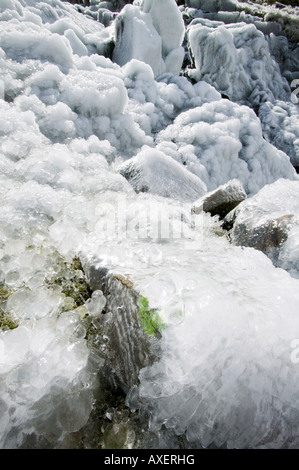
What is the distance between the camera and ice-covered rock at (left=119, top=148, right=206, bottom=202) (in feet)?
12.8

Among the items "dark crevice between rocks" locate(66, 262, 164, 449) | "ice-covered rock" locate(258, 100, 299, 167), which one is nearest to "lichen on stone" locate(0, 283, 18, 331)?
"dark crevice between rocks" locate(66, 262, 164, 449)

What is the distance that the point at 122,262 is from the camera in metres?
1.99

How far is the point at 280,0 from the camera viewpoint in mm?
18906

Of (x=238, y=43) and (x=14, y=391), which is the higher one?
(x=238, y=43)

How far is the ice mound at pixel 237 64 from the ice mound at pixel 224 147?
408 cm

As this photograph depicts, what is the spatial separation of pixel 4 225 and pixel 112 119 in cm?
413

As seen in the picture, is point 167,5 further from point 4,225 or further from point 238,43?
point 4,225

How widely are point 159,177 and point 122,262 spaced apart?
92.1 inches

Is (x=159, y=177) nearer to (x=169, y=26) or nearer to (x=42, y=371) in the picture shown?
(x=42, y=371)

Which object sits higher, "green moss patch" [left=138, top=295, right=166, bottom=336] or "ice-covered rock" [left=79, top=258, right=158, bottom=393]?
"green moss patch" [left=138, top=295, right=166, bottom=336]

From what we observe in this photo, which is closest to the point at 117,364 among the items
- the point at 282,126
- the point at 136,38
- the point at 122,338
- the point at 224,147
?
the point at 122,338

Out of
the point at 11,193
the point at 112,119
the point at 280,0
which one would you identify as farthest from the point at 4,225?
the point at 280,0

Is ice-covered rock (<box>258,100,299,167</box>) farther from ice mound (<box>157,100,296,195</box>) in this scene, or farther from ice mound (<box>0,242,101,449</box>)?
ice mound (<box>0,242,101,449</box>)

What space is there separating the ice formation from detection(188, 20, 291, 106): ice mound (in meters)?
5.18
